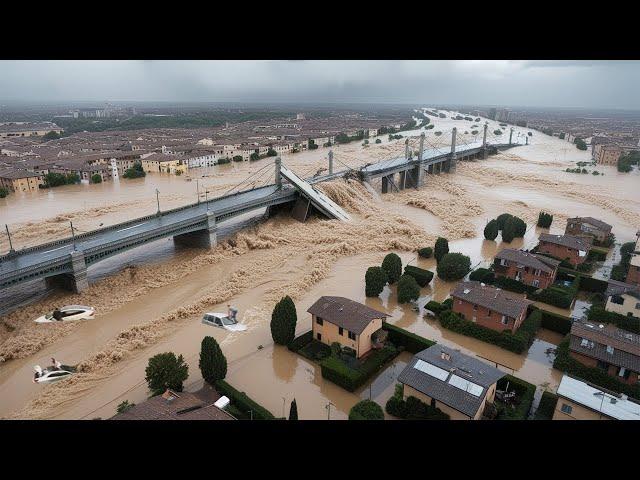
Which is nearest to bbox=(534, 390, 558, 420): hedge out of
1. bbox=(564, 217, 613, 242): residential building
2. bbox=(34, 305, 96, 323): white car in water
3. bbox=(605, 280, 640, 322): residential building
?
bbox=(605, 280, 640, 322): residential building

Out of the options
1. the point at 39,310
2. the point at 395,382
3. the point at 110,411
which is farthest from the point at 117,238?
the point at 395,382

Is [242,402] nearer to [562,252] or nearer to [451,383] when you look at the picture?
[451,383]

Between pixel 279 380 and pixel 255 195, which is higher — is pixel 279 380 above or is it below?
below

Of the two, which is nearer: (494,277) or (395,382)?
(395,382)

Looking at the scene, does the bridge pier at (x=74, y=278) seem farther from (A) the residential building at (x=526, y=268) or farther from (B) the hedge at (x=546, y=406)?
(A) the residential building at (x=526, y=268)

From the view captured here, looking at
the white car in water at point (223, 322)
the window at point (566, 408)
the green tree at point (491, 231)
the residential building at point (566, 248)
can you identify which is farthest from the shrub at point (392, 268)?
the green tree at point (491, 231)
